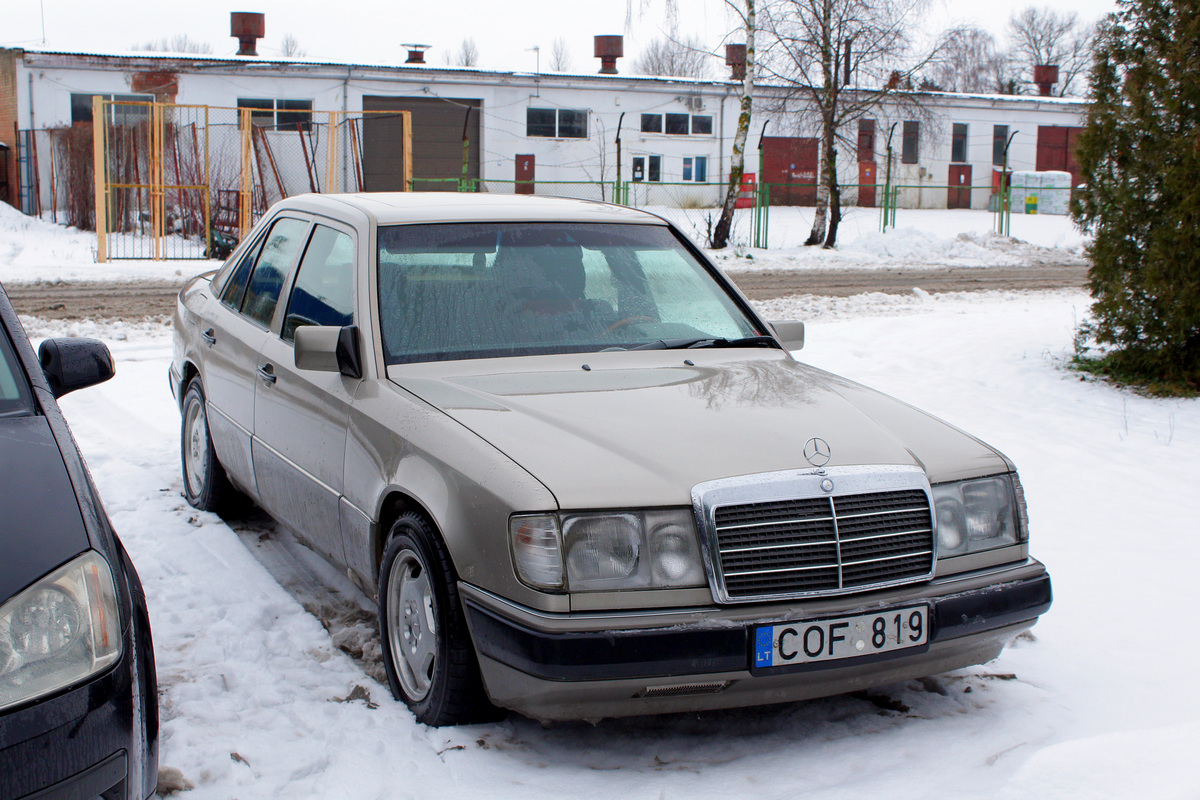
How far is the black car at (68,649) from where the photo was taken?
2.11m

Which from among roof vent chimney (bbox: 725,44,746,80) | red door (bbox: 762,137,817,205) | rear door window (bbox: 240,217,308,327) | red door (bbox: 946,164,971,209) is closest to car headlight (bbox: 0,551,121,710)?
rear door window (bbox: 240,217,308,327)

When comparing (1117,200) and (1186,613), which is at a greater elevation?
(1117,200)

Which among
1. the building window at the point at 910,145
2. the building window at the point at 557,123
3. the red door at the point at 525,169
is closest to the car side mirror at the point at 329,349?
the red door at the point at 525,169

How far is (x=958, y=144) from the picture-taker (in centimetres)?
4344

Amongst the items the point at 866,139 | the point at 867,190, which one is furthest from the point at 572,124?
the point at 866,139

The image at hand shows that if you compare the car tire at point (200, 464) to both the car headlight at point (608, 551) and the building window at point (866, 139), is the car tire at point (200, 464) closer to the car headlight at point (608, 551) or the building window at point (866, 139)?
the car headlight at point (608, 551)

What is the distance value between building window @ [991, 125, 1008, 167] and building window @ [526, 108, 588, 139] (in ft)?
57.1

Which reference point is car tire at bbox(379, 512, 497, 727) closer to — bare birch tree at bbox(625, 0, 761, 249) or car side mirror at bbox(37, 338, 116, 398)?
car side mirror at bbox(37, 338, 116, 398)

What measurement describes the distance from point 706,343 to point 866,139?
4066 centimetres

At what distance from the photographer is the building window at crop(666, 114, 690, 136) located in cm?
3778

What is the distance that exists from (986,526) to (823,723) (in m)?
0.75

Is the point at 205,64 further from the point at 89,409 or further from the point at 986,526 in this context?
the point at 986,526

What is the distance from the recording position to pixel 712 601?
9.32ft

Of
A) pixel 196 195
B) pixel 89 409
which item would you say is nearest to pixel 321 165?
pixel 196 195
